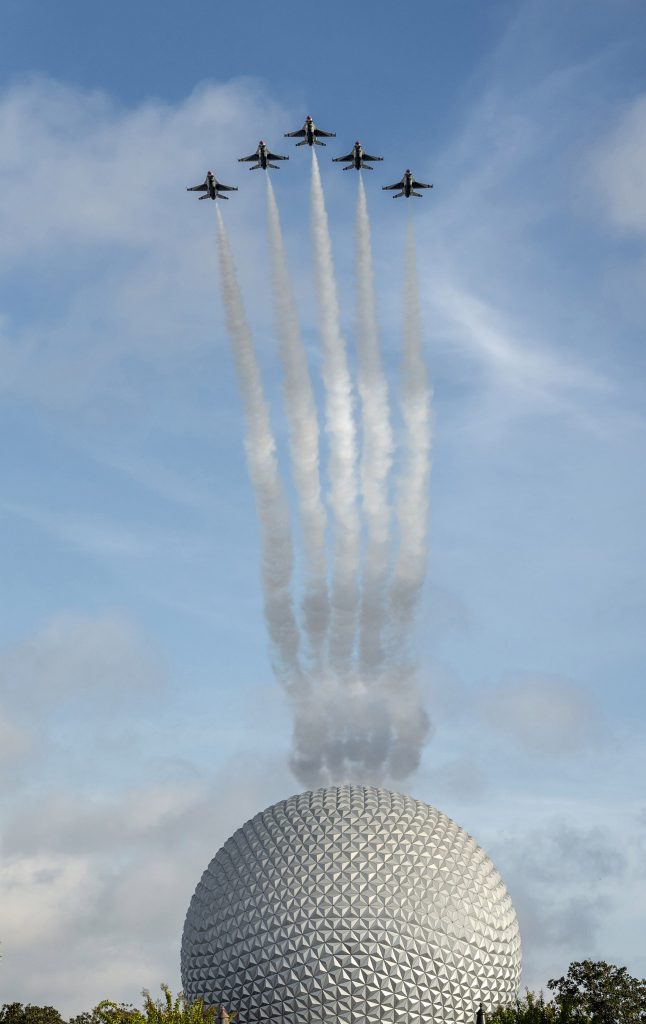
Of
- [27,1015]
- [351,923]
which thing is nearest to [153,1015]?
[351,923]

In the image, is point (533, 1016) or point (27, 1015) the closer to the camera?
point (533, 1016)

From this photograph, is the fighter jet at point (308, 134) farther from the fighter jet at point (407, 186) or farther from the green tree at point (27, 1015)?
the green tree at point (27, 1015)

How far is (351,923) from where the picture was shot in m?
81.0

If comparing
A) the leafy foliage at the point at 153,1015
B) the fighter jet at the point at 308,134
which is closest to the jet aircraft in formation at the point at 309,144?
the fighter jet at the point at 308,134

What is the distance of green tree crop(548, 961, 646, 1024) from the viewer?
94.3 m

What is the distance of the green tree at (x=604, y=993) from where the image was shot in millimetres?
94312

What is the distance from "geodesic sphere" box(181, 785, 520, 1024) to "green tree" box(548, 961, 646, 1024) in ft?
37.0

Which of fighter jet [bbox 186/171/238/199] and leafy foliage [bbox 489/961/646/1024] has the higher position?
fighter jet [bbox 186/171/238/199]

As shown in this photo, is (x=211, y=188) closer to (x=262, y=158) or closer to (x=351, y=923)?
(x=262, y=158)

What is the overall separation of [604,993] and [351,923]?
29.2 m

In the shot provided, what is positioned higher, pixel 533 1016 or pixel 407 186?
pixel 407 186

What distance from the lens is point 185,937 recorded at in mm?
92062

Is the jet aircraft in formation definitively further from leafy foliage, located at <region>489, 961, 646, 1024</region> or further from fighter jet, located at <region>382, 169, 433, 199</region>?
leafy foliage, located at <region>489, 961, 646, 1024</region>

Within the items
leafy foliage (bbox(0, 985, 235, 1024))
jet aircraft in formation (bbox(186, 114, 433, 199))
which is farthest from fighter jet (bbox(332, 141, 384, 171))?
leafy foliage (bbox(0, 985, 235, 1024))
